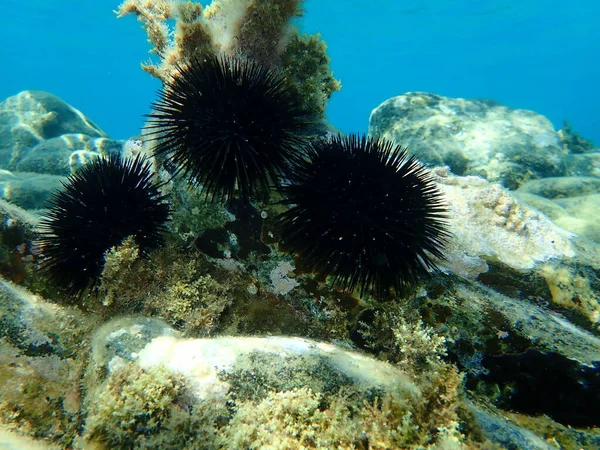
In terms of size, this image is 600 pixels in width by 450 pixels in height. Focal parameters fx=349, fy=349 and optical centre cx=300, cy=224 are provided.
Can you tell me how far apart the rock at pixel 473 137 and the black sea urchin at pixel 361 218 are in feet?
24.3

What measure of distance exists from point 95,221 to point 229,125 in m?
1.68

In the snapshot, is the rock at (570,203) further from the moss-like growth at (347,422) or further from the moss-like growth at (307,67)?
the moss-like growth at (347,422)

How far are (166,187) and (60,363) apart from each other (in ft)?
6.89

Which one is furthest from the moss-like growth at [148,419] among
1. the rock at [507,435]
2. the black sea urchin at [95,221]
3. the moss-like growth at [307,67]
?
the moss-like growth at [307,67]

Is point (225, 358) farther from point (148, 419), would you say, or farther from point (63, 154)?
point (63, 154)

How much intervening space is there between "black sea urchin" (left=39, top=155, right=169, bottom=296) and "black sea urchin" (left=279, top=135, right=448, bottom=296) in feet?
4.97

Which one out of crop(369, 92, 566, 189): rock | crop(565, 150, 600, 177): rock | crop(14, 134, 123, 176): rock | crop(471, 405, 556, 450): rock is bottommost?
crop(471, 405, 556, 450): rock

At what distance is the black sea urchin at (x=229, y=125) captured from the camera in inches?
124

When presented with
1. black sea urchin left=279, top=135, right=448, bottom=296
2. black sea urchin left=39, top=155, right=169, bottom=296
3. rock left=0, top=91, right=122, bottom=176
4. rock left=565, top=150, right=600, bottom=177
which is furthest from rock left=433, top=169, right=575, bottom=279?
rock left=0, top=91, right=122, bottom=176

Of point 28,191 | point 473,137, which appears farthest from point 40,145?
point 473,137

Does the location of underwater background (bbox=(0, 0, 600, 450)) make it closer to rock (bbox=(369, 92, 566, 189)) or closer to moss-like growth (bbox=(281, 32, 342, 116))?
moss-like growth (bbox=(281, 32, 342, 116))

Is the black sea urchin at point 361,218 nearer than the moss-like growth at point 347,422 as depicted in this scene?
No

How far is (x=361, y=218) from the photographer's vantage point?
3004 mm

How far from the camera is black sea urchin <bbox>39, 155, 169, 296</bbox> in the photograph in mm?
3455
